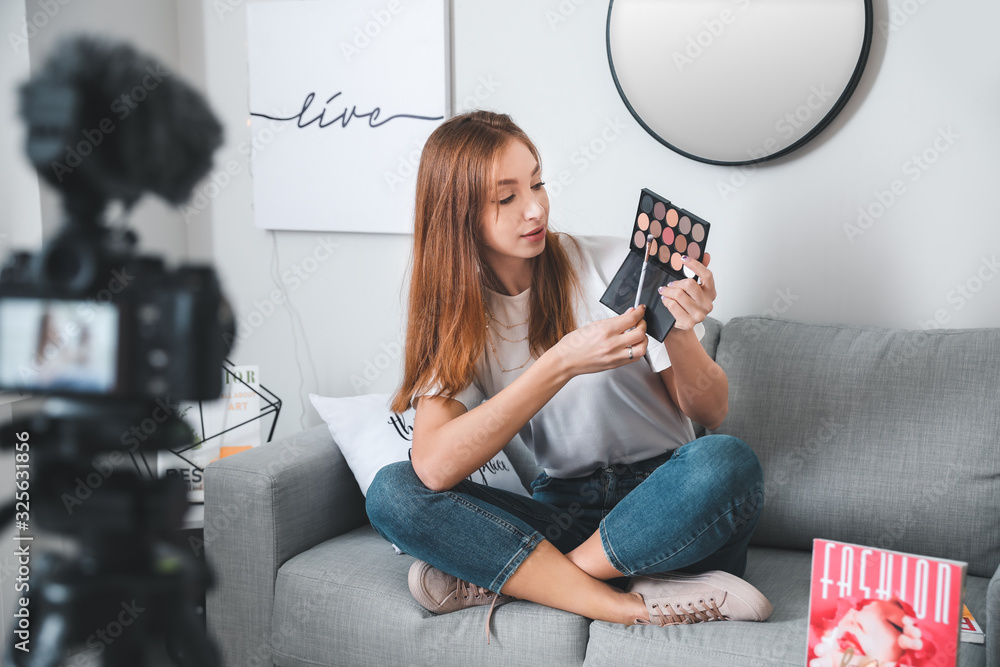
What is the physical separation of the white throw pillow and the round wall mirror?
82 cm

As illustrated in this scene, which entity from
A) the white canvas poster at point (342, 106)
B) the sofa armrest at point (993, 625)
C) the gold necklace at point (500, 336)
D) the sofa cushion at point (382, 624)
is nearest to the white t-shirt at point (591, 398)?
the gold necklace at point (500, 336)

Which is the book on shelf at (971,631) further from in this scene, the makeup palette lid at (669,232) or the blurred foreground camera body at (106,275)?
the blurred foreground camera body at (106,275)

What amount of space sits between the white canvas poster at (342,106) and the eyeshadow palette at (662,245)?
2.95 feet

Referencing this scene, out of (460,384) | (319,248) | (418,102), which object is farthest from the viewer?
(319,248)

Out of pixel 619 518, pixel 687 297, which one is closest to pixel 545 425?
pixel 619 518

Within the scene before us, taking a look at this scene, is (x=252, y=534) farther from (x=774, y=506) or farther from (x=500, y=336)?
(x=774, y=506)

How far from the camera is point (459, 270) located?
4.48ft

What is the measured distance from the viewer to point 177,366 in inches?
9.8

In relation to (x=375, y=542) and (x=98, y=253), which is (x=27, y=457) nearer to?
(x=98, y=253)

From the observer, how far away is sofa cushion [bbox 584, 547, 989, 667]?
1094 mm

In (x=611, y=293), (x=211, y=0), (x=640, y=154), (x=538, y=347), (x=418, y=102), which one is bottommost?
(x=538, y=347)

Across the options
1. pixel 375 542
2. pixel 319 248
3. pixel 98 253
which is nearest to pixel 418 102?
pixel 319 248

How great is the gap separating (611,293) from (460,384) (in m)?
0.30

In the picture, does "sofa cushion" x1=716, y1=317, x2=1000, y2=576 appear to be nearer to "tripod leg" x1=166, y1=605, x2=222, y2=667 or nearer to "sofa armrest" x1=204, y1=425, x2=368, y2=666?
"sofa armrest" x1=204, y1=425, x2=368, y2=666
